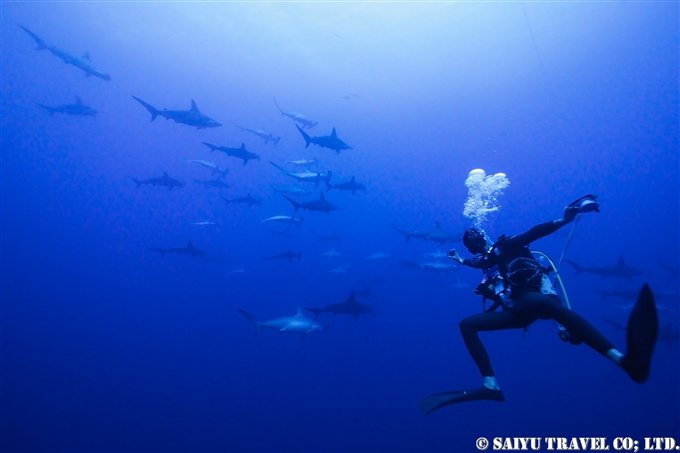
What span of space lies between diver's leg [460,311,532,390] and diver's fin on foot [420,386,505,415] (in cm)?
8

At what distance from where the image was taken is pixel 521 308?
4434 mm

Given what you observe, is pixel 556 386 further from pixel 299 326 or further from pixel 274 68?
pixel 274 68

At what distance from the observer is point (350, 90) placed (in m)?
50.8

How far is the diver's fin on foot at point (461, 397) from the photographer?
15.1ft

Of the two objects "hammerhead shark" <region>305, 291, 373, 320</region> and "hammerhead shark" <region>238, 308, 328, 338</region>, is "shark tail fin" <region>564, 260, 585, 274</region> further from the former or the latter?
"hammerhead shark" <region>238, 308, 328, 338</region>

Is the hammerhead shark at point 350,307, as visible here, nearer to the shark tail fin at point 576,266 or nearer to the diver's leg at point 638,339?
the shark tail fin at point 576,266

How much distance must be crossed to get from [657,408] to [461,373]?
32.1 feet

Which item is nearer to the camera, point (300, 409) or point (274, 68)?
point (300, 409)

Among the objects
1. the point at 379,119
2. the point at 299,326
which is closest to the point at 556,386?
the point at 299,326

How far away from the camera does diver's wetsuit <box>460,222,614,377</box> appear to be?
407 cm

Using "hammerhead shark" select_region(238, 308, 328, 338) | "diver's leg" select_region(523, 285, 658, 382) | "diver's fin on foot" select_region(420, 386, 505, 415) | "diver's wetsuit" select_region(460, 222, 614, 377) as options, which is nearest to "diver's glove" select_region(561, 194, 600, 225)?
"diver's wetsuit" select_region(460, 222, 614, 377)

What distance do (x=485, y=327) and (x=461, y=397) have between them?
2.90 ft

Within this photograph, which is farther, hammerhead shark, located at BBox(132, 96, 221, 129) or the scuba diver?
hammerhead shark, located at BBox(132, 96, 221, 129)

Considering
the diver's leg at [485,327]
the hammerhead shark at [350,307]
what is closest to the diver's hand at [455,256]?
the diver's leg at [485,327]
